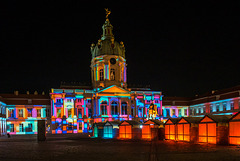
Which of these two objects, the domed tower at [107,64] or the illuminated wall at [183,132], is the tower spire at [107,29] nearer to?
the domed tower at [107,64]

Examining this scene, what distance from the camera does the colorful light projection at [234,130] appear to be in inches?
1214

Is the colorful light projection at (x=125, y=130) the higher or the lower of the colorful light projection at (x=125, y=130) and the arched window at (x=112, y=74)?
the lower

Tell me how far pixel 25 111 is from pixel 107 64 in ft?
87.5

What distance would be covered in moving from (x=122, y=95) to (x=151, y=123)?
42438 mm

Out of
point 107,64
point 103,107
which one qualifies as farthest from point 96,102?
point 107,64

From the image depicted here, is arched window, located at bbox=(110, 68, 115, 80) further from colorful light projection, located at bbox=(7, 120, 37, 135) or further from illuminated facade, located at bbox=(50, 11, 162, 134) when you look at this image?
colorful light projection, located at bbox=(7, 120, 37, 135)

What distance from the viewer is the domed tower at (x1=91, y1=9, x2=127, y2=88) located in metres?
90.6

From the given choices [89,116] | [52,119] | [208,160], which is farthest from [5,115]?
[208,160]

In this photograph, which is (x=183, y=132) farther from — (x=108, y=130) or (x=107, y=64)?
(x=107, y=64)

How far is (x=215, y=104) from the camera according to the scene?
3381 inches

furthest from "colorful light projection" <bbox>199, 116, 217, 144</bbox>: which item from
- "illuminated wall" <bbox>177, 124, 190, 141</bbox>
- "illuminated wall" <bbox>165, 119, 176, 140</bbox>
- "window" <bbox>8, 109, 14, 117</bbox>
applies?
Result: "window" <bbox>8, 109, 14, 117</bbox>

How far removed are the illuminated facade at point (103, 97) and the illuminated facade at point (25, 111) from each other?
5.00 metres

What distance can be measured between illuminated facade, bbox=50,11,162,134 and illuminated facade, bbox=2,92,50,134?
5.00 metres

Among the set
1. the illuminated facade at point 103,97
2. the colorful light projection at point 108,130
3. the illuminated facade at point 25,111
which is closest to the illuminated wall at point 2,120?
the illuminated facade at point 25,111
